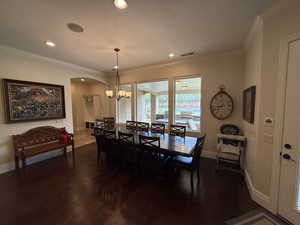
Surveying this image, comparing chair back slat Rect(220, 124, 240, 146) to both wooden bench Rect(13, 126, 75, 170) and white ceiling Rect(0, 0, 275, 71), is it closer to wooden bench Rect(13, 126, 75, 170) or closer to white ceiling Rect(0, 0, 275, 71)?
white ceiling Rect(0, 0, 275, 71)

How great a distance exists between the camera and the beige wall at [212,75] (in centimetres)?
331

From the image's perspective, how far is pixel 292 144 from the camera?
1.61 m

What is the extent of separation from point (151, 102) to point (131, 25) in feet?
13.7

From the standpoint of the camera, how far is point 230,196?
2158 mm

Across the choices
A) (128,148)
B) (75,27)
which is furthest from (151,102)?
(75,27)

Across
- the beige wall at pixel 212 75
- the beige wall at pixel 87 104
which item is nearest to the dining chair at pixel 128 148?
the beige wall at pixel 212 75

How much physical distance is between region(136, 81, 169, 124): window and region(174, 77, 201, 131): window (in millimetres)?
1227

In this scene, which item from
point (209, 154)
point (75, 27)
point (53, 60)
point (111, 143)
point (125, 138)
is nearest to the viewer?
point (75, 27)

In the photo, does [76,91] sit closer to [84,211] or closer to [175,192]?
[84,211]

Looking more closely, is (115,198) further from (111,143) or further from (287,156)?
(287,156)

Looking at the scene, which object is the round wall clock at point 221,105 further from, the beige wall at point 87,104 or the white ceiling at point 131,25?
the beige wall at point 87,104

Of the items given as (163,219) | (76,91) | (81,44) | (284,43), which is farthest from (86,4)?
(76,91)

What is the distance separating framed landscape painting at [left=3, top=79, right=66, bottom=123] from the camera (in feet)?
10.1

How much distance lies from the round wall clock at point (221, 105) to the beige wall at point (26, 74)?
482 cm
